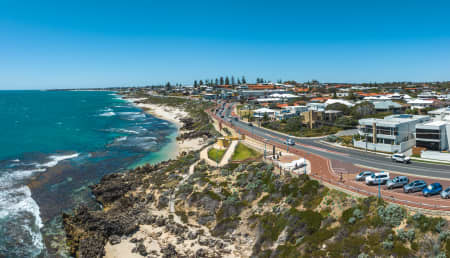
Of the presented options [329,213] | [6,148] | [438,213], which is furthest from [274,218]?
[6,148]

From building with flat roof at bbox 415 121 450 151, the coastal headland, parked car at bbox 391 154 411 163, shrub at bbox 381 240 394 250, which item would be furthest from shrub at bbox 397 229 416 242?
building with flat roof at bbox 415 121 450 151

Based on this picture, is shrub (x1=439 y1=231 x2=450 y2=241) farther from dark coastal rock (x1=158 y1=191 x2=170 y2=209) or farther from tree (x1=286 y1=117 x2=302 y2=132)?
tree (x1=286 y1=117 x2=302 y2=132)

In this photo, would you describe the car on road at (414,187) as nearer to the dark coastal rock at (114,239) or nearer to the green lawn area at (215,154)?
the green lawn area at (215,154)

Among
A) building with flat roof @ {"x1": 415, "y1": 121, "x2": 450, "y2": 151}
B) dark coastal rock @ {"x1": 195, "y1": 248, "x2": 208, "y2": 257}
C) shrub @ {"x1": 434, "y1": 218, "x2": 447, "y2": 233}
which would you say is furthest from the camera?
building with flat roof @ {"x1": 415, "y1": 121, "x2": 450, "y2": 151}

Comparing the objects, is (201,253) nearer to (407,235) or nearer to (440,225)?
(407,235)

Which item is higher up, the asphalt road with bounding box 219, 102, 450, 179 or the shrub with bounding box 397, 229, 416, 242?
the asphalt road with bounding box 219, 102, 450, 179

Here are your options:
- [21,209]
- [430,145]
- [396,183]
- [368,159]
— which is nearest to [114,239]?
[21,209]
